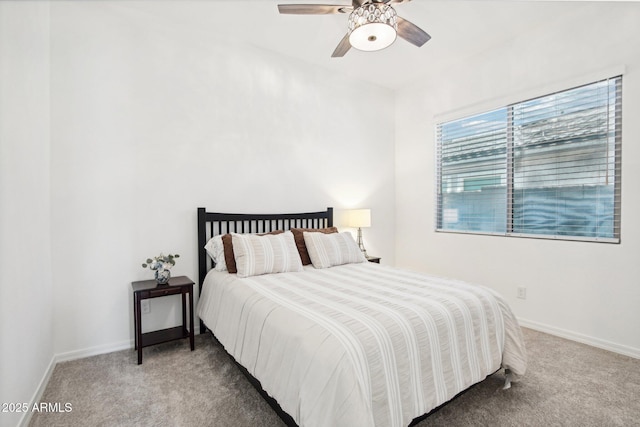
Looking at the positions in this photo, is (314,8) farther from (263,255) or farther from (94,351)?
(94,351)

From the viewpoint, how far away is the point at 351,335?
1422 mm

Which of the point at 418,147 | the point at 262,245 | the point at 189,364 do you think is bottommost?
the point at 189,364

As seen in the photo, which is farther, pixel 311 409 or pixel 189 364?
pixel 189 364

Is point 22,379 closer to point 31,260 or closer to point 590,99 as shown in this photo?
point 31,260

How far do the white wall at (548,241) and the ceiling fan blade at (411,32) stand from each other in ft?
4.05

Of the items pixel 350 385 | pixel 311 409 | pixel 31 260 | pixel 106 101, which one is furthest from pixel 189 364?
pixel 106 101

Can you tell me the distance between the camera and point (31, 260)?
6.39 ft

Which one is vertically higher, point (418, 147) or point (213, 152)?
point (418, 147)

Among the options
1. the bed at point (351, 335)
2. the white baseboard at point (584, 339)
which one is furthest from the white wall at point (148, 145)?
the white baseboard at point (584, 339)

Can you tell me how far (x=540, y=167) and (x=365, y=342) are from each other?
2908 millimetres

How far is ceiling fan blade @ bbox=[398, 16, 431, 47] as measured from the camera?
2346mm

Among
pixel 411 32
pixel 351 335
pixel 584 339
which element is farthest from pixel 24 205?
pixel 584 339

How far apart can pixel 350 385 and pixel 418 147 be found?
147 inches

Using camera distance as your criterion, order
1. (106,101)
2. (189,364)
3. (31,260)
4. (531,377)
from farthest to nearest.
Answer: (106,101) → (189,364) → (531,377) → (31,260)
